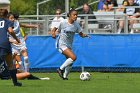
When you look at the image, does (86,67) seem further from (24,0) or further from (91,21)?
(24,0)

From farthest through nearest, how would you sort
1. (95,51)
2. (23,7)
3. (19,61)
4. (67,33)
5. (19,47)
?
(23,7), (95,51), (19,61), (19,47), (67,33)

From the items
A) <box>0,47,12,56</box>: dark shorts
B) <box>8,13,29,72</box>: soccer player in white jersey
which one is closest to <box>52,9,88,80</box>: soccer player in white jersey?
<box>8,13,29,72</box>: soccer player in white jersey

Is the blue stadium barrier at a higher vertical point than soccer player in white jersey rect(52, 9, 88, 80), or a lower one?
lower

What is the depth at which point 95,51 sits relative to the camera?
2389 centimetres

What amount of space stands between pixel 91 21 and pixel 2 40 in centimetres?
919

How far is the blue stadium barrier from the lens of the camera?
2367 centimetres

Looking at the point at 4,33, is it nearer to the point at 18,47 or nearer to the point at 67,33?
the point at 67,33

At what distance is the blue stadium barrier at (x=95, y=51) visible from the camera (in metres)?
23.7

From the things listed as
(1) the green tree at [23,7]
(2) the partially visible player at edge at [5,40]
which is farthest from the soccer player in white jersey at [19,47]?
(1) the green tree at [23,7]

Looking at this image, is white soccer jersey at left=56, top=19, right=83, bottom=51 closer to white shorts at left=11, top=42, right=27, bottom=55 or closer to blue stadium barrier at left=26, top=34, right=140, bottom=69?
white shorts at left=11, top=42, right=27, bottom=55

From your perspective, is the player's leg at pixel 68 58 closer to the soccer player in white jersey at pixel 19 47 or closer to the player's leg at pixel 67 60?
the player's leg at pixel 67 60

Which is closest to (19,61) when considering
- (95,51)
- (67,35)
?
(67,35)

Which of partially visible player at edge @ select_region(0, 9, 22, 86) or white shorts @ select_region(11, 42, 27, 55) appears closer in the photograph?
partially visible player at edge @ select_region(0, 9, 22, 86)

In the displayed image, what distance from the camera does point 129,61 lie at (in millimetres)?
23734
